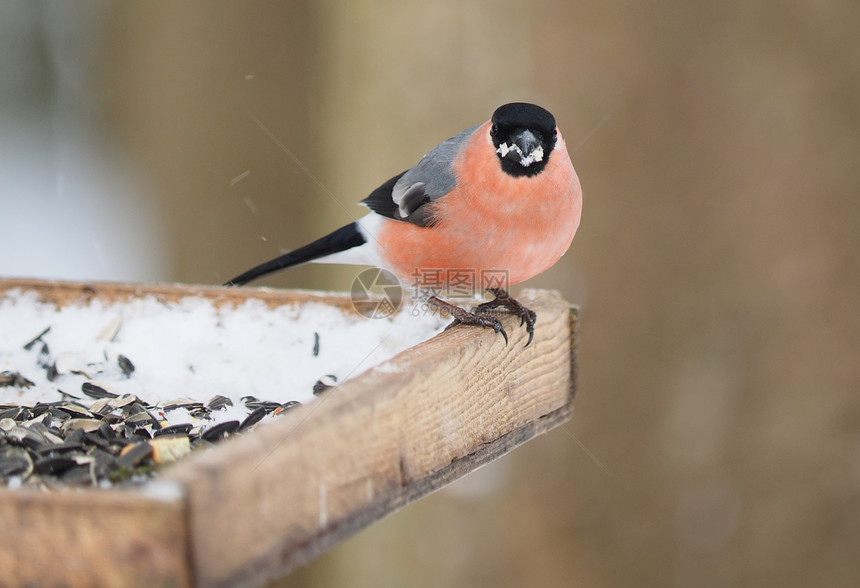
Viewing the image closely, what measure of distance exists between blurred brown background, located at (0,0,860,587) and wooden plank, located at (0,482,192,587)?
2466 mm

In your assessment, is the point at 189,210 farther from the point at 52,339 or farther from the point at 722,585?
the point at 722,585

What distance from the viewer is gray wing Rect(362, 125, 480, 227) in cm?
257

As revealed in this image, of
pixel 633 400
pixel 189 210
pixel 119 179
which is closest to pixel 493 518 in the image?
pixel 633 400

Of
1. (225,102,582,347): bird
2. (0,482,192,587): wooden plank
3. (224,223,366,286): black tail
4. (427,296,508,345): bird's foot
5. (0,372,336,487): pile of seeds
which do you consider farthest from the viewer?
(224,223,366,286): black tail

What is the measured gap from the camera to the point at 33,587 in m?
1.25

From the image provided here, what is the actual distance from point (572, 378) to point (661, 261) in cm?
94

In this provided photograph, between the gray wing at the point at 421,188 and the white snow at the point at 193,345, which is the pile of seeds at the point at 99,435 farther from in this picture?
the gray wing at the point at 421,188

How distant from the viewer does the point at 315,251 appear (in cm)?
297

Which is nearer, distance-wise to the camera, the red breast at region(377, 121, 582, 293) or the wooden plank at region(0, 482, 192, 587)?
the wooden plank at region(0, 482, 192, 587)

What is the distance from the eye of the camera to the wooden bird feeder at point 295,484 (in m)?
1.20

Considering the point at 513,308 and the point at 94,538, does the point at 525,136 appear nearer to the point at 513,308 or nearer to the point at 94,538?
the point at 513,308

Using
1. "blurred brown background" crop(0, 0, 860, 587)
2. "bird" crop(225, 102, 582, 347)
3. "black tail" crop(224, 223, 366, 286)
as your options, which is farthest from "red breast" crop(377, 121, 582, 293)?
"blurred brown background" crop(0, 0, 860, 587)

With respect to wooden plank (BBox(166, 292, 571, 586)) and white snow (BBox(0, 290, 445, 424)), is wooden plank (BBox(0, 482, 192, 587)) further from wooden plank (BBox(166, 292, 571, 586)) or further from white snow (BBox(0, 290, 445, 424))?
white snow (BBox(0, 290, 445, 424))

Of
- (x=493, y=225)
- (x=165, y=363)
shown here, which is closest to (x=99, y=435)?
(x=165, y=363)
